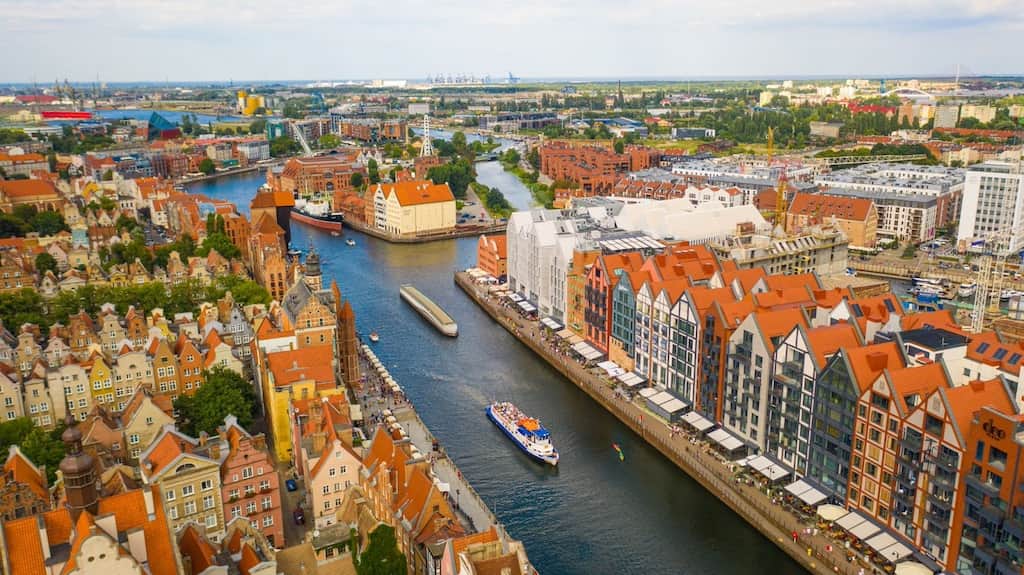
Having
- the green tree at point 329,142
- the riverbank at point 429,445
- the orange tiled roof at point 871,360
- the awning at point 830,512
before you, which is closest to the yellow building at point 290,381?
the riverbank at point 429,445

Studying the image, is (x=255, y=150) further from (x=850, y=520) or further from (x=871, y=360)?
(x=850, y=520)

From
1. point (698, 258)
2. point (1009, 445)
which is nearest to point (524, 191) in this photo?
point (698, 258)

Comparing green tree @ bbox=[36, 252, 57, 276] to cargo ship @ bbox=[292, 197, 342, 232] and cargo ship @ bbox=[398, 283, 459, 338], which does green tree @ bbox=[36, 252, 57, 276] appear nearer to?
cargo ship @ bbox=[398, 283, 459, 338]

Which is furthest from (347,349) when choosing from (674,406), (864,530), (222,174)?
(222,174)

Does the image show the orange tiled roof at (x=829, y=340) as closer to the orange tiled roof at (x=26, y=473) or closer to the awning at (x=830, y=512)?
the awning at (x=830, y=512)

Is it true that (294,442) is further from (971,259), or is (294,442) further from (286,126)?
(286,126)
